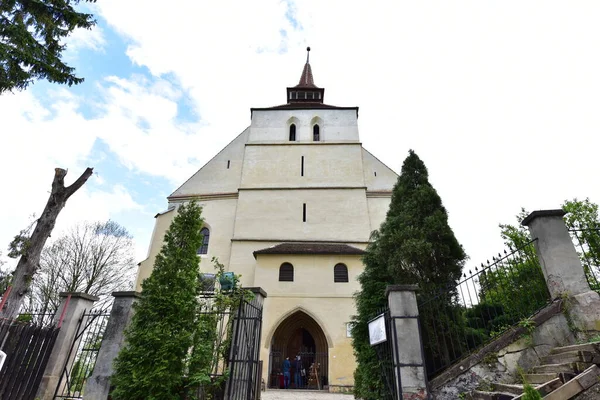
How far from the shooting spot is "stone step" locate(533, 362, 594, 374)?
13.3 feet

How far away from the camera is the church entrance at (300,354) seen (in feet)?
45.7

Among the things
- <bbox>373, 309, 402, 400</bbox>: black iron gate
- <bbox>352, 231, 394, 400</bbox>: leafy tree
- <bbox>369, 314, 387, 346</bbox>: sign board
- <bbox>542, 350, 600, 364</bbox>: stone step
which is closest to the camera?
<bbox>542, 350, 600, 364</bbox>: stone step

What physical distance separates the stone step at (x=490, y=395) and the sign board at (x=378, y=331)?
1.41 metres

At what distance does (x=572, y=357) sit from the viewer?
14.2 feet

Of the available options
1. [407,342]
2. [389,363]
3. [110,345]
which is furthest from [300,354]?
[407,342]

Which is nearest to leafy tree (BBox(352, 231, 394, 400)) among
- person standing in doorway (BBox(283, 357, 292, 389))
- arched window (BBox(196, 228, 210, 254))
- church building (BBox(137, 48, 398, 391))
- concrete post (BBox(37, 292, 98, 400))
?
concrete post (BBox(37, 292, 98, 400))

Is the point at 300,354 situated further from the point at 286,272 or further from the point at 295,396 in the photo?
the point at 295,396

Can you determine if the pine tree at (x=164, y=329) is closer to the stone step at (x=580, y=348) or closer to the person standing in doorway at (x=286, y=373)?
the stone step at (x=580, y=348)

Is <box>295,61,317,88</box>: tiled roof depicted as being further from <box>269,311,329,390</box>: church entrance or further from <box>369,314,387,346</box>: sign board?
<box>369,314,387,346</box>: sign board

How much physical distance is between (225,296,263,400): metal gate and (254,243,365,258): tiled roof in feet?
29.2

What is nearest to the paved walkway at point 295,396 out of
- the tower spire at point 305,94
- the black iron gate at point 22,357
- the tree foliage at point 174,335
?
the tree foliage at point 174,335

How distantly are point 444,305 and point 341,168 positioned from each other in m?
15.2

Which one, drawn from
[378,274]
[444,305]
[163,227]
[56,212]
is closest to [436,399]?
[444,305]

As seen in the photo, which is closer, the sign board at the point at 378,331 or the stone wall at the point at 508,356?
the stone wall at the point at 508,356
